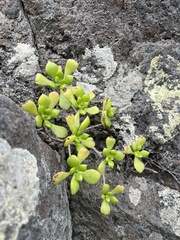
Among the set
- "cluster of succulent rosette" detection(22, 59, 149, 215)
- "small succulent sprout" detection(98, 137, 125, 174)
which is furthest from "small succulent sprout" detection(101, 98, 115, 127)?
"small succulent sprout" detection(98, 137, 125, 174)

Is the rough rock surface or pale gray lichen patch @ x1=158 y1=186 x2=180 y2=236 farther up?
the rough rock surface

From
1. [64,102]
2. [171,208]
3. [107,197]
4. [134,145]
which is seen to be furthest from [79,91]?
[171,208]

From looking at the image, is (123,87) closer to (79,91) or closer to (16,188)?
(79,91)

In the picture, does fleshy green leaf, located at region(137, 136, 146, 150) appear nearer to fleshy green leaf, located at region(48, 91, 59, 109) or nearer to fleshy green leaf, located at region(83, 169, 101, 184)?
fleshy green leaf, located at region(83, 169, 101, 184)

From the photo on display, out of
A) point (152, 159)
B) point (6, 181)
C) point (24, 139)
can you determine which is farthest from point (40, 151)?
point (152, 159)

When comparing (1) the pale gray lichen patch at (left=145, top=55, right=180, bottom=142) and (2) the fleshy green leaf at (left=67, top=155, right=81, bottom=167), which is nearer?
(2) the fleshy green leaf at (left=67, top=155, right=81, bottom=167)

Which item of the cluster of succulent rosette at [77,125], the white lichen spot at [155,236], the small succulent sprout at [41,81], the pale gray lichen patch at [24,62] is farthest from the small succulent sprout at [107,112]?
the white lichen spot at [155,236]
